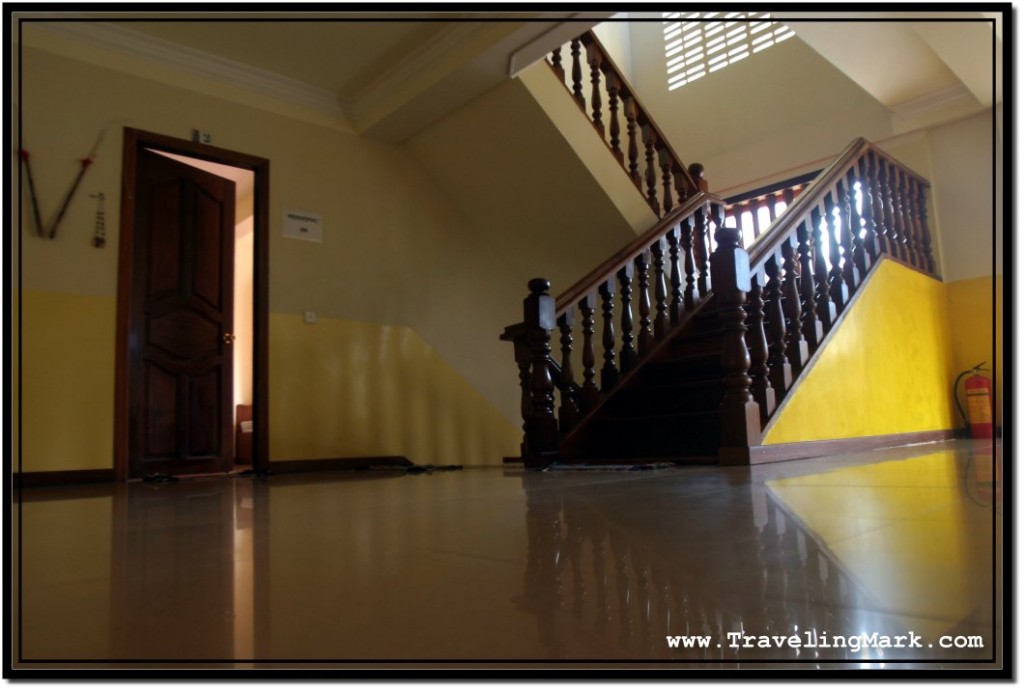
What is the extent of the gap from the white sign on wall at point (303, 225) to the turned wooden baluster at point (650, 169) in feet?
8.31

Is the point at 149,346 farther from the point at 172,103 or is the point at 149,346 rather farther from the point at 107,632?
the point at 107,632

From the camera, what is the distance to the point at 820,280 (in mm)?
3752

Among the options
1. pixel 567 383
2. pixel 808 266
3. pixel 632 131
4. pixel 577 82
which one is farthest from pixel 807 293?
pixel 577 82

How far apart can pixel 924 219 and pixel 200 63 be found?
5369 mm

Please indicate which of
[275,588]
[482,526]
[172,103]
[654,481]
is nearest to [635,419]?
[654,481]

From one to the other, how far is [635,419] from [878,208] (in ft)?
7.86

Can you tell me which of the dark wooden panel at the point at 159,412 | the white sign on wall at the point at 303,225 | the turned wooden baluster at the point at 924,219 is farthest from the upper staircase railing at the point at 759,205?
the dark wooden panel at the point at 159,412

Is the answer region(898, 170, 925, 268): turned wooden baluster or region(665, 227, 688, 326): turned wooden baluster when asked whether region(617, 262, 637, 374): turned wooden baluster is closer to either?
region(665, 227, 688, 326): turned wooden baluster

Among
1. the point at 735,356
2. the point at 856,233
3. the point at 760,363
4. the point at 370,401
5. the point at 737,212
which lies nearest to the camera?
the point at 735,356

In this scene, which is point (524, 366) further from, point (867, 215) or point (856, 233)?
point (867, 215)

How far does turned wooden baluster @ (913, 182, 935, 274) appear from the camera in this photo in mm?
5086

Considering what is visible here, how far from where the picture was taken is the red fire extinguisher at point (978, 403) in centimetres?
458

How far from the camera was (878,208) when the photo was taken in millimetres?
4496

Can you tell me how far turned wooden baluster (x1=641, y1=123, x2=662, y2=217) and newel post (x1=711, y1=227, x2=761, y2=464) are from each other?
7.70 ft
